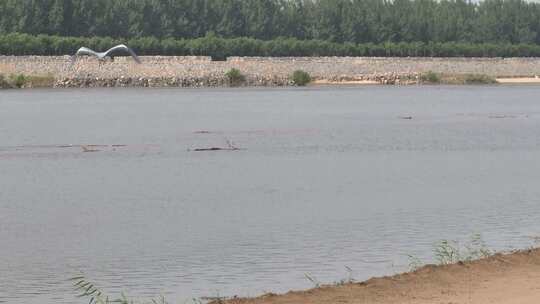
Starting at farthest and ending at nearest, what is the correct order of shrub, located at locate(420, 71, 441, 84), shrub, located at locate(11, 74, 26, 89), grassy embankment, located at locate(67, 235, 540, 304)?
shrub, located at locate(420, 71, 441, 84)
shrub, located at locate(11, 74, 26, 89)
grassy embankment, located at locate(67, 235, 540, 304)

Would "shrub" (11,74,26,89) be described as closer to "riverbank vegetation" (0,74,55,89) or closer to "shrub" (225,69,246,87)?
"riverbank vegetation" (0,74,55,89)

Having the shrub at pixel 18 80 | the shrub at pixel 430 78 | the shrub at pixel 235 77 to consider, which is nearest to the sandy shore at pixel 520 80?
the shrub at pixel 430 78

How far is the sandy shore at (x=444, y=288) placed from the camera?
13766 mm

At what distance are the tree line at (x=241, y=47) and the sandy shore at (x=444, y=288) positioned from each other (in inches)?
3880

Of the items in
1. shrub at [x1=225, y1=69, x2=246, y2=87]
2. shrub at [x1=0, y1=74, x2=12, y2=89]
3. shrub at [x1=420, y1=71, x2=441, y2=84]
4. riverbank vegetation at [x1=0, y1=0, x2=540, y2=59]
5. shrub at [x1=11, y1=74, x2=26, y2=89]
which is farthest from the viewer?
riverbank vegetation at [x1=0, y1=0, x2=540, y2=59]

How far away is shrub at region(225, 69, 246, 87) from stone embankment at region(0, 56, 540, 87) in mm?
382

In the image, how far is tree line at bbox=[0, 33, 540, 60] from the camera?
4523 inches

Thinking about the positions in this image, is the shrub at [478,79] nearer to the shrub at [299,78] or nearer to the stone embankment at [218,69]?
the stone embankment at [218,69]

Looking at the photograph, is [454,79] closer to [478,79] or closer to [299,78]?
[478,79]

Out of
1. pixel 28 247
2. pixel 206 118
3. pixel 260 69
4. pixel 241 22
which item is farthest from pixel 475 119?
pixel 241 22

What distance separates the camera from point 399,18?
16262cm

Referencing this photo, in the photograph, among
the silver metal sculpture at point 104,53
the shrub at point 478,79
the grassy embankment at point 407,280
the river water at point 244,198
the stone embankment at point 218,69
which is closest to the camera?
the grassy embankment at point 407,280

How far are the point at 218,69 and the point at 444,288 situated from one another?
98.2 m

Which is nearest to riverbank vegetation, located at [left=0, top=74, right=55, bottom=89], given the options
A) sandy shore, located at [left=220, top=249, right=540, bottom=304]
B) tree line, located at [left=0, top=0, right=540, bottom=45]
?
tree line, located at [left=0, top=0, right=540, bottom=45]
